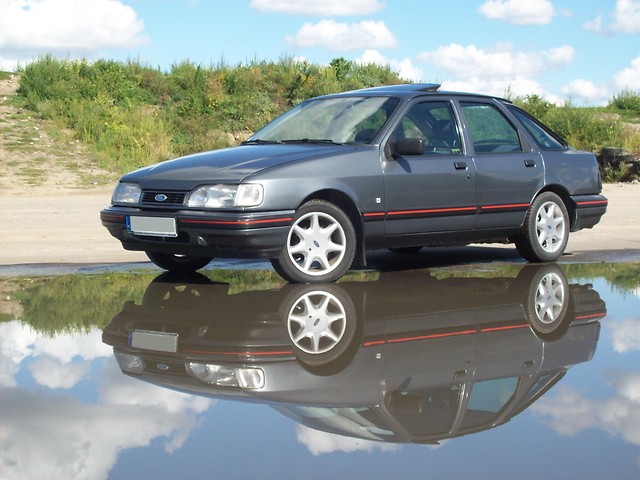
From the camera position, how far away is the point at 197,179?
8586mm

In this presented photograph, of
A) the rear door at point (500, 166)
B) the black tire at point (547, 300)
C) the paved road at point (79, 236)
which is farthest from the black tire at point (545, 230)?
the paved road at point (79, 236)

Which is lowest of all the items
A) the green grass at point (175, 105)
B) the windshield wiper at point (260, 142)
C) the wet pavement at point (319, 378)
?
the wet pavement at point (319, 378)

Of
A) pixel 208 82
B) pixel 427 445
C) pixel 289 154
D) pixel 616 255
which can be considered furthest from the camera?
pixel 208 82

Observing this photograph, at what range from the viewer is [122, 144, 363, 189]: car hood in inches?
337

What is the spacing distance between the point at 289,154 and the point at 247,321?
2.08 meters

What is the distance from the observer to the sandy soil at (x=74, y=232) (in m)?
10.9

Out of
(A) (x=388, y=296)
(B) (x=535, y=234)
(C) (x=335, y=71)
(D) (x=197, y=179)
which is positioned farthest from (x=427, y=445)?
(C) (x=335, y=71)

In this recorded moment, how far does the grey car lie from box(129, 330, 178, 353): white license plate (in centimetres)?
171

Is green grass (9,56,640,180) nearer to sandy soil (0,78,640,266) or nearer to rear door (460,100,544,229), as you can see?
sandy soil (0,78,640,266)

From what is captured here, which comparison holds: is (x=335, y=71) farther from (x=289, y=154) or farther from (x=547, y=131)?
(x=289, y=154)

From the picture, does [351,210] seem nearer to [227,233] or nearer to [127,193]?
[227,233]

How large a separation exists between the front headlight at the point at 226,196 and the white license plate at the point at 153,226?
210 millimetres

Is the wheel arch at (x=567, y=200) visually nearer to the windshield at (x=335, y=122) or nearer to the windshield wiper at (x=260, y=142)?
the windshield at (x=335, y=122)

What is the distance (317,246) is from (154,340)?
8.23 feet
